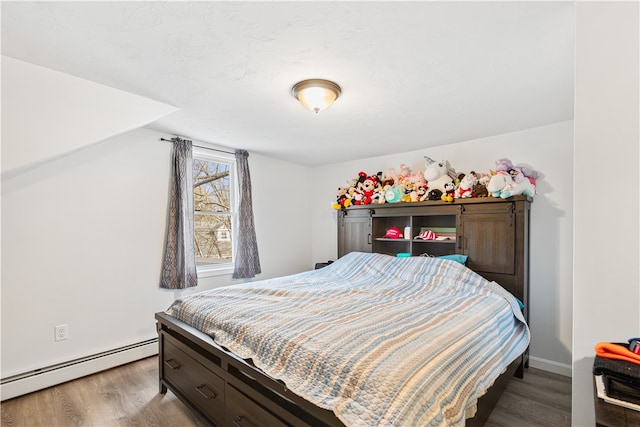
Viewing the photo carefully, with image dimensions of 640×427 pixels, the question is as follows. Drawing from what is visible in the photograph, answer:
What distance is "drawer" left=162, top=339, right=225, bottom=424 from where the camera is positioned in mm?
1720

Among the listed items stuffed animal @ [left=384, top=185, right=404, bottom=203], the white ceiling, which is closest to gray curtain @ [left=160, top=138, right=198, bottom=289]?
the white ceiling

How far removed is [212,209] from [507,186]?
3081 mm

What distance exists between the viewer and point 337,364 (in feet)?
4.16

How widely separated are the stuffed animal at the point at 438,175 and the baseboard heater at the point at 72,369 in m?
3.22

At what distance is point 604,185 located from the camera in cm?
113

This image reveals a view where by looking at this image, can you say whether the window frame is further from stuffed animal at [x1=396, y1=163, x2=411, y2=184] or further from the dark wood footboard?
stuffed animal at [x1=396, y1=163, x2=411, y2=184]

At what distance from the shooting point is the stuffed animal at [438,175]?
3098mm

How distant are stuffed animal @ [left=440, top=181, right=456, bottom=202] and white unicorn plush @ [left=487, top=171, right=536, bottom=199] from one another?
0.34 metres

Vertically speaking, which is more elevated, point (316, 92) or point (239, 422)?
point (316, 92)

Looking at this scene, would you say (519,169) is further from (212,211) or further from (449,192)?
(212,211)

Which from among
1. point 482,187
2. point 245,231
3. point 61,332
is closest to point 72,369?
point 61,332

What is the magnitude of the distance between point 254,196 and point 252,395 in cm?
272

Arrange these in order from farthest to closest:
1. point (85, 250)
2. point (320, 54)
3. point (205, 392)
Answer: point (85, 250), point (205, 392), point (320, 54)

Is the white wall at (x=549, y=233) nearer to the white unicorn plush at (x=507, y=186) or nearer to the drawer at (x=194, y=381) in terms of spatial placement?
the white unicorn plush at (x=507, y=186)
